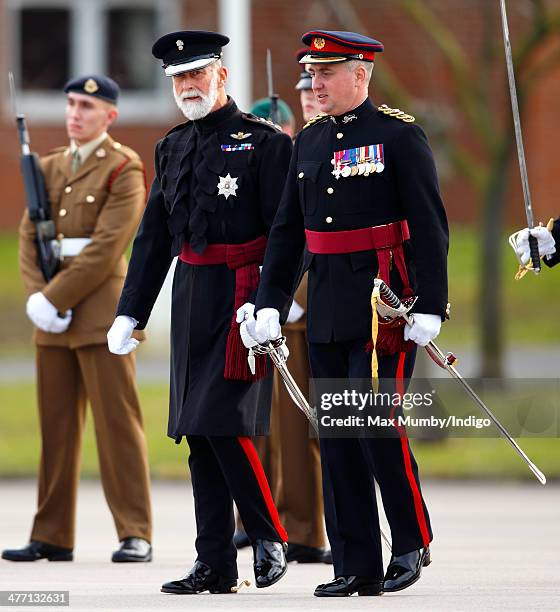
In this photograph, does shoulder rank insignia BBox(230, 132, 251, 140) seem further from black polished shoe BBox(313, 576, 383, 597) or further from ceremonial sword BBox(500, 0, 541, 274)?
black polished shoe BBox(313, 576, 383, 597)

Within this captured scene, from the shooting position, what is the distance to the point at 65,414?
8.73 m

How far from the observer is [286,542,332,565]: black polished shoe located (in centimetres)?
862

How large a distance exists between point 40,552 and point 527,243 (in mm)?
2845

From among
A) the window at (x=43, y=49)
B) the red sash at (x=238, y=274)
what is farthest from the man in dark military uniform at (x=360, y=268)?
the window at (x=43, y=49)

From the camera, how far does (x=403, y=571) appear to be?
693cm

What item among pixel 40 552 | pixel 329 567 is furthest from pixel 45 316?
pixel 329 567

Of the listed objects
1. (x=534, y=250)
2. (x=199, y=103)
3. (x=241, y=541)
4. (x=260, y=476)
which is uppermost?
(x=199, y=103)

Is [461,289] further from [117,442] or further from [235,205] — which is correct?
[235,205]

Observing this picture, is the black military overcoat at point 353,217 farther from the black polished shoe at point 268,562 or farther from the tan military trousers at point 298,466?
the tan military trousers at point 298,466

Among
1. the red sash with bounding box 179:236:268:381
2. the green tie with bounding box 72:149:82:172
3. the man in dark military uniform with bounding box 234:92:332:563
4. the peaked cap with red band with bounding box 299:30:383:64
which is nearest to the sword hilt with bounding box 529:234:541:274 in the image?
the peaked cap with red band with bounding box 299:30:383:64

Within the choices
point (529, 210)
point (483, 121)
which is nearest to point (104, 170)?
point (529, 210)

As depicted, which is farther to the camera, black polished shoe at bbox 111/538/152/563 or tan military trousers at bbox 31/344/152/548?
tan military trousers at bbox 31/344/152/548

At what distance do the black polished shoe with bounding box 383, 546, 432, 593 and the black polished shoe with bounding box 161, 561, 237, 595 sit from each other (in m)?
0.66

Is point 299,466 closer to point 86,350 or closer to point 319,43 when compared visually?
point 86,350
